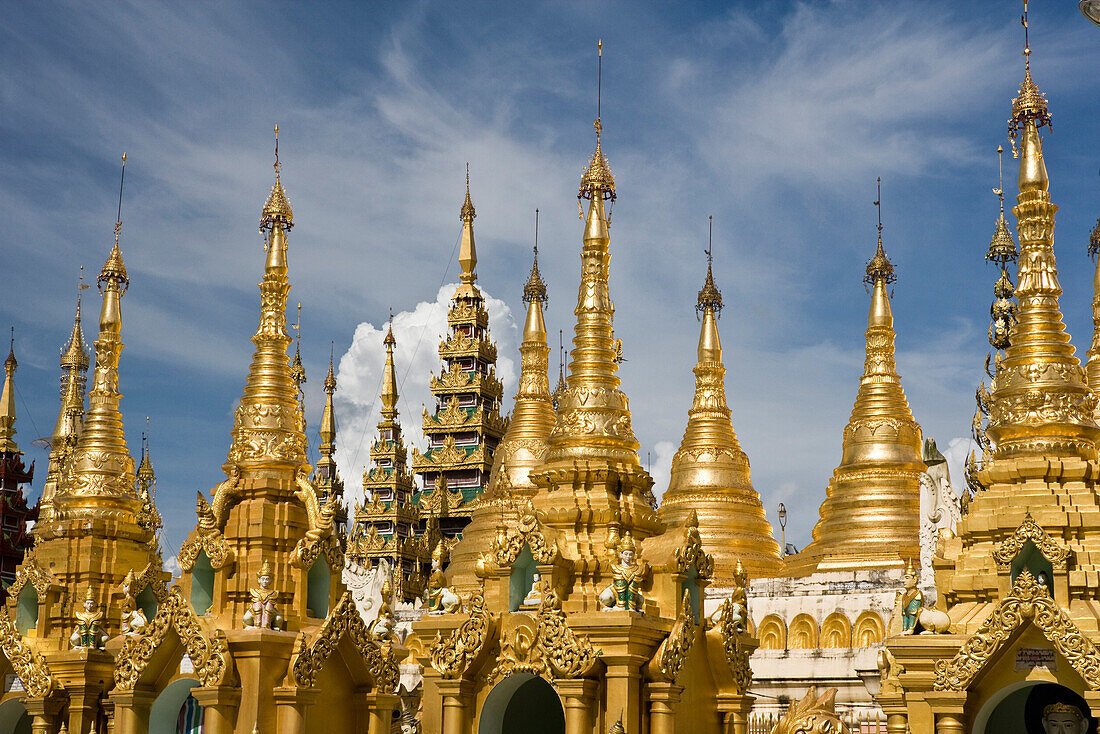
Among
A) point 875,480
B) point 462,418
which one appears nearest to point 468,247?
point 462,418

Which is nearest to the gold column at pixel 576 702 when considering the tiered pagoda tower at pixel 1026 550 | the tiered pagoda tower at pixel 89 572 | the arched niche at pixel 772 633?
the tiered pagoda tower at pixel 1026 550

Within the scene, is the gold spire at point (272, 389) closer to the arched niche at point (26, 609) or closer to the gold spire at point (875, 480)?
the arched niche at point (26, 609)

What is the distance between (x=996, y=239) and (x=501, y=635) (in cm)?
1835

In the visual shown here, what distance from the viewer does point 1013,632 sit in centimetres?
2012

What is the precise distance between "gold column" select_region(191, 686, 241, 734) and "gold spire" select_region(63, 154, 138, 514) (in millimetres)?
8446

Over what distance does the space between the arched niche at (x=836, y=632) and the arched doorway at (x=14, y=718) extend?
58.9 ft

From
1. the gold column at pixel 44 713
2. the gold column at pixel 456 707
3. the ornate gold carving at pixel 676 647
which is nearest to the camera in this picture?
the ornate gold carving at pixel 676 647

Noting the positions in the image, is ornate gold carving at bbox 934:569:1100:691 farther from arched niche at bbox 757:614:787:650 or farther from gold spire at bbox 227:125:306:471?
arched niche at bbox 757:614:787:650

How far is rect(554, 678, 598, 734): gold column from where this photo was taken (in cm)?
2303

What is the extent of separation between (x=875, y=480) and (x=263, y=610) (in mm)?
19282

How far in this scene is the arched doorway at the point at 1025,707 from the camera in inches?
822

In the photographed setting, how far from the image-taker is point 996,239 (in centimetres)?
3616

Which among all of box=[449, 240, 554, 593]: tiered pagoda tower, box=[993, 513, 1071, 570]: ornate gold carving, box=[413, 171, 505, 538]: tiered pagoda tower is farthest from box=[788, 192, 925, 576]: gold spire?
box=[413, 171, 505, 538]: tiered pagoda tower

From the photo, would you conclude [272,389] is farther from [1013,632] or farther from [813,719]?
[1013,632]
